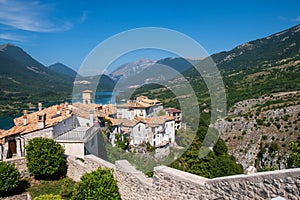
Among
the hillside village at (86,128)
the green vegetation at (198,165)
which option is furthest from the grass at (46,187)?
the green vegetation at (198,165)

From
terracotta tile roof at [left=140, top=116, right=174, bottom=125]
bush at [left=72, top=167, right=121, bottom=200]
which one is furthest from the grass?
terracotta tile roof at [left=140, top=116, right=174, bottom=125]

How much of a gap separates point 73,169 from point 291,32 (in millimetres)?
93991

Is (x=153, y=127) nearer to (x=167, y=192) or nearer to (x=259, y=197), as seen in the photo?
(x=167, y=192)

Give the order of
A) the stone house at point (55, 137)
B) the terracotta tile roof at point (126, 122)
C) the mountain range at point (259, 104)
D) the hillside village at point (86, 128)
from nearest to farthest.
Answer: the stone house at point (55, 137) → the hillside village at point (86, 128) → the terracotta tile roof at point (126, 122) → the mountain range at point (259, 104)

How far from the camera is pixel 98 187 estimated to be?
6.07 meters

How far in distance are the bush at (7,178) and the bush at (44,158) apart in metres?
0.64

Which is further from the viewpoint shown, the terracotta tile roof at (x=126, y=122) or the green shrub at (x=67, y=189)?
the terracotta tile roof at (x=126, y=122)

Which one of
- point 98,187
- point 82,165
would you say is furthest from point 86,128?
point 98,187

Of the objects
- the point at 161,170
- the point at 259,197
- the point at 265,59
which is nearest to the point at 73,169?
the point at 161,170

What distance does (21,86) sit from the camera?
96.1 m

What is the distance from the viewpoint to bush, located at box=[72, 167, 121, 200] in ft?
19.9

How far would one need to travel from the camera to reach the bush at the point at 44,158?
8297 mm

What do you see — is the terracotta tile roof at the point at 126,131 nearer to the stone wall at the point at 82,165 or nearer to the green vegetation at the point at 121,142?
the green vegetation at the point at 121,142

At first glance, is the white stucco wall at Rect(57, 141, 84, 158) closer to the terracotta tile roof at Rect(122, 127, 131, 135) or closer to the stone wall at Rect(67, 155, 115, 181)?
the stone wall at Rect(67, 155, 115, 181)
